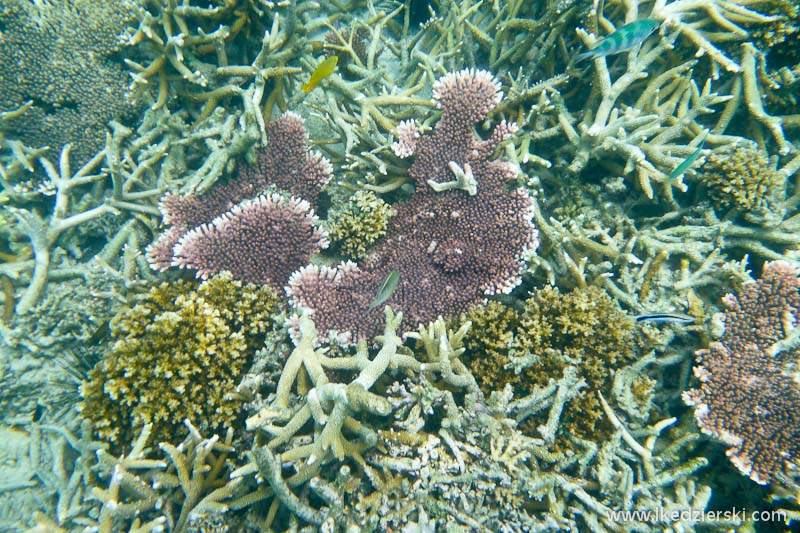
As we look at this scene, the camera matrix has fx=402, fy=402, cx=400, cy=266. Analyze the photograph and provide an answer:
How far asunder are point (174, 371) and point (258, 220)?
1326 millimetres

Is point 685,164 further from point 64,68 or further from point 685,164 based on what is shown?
point 64,68

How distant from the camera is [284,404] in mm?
2830

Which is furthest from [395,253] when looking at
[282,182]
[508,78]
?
[508,78]

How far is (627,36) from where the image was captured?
2750 mm

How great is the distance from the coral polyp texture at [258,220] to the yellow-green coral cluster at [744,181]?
11.4 feet

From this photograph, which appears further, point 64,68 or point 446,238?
point 64,68

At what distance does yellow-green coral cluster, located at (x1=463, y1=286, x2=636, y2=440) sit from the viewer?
2.98 metres

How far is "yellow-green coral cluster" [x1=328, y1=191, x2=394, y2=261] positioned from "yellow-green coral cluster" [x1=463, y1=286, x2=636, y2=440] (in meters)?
1.13

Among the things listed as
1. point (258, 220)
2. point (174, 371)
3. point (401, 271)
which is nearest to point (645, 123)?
point (401, 271)

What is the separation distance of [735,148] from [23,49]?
6860 mm

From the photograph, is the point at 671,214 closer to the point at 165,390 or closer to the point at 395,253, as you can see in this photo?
the point at 395,253

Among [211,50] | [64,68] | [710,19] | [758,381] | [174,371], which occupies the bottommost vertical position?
[758,381]

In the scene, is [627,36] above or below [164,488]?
above

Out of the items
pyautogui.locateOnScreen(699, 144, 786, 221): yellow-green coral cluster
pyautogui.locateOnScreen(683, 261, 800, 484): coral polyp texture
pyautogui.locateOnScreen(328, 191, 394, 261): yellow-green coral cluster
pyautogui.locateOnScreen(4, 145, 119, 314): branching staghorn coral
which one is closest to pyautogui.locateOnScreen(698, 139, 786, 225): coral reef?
pyautogui.locateOnScreen(699, 144, 786, 221): yellow-green coral cluster
